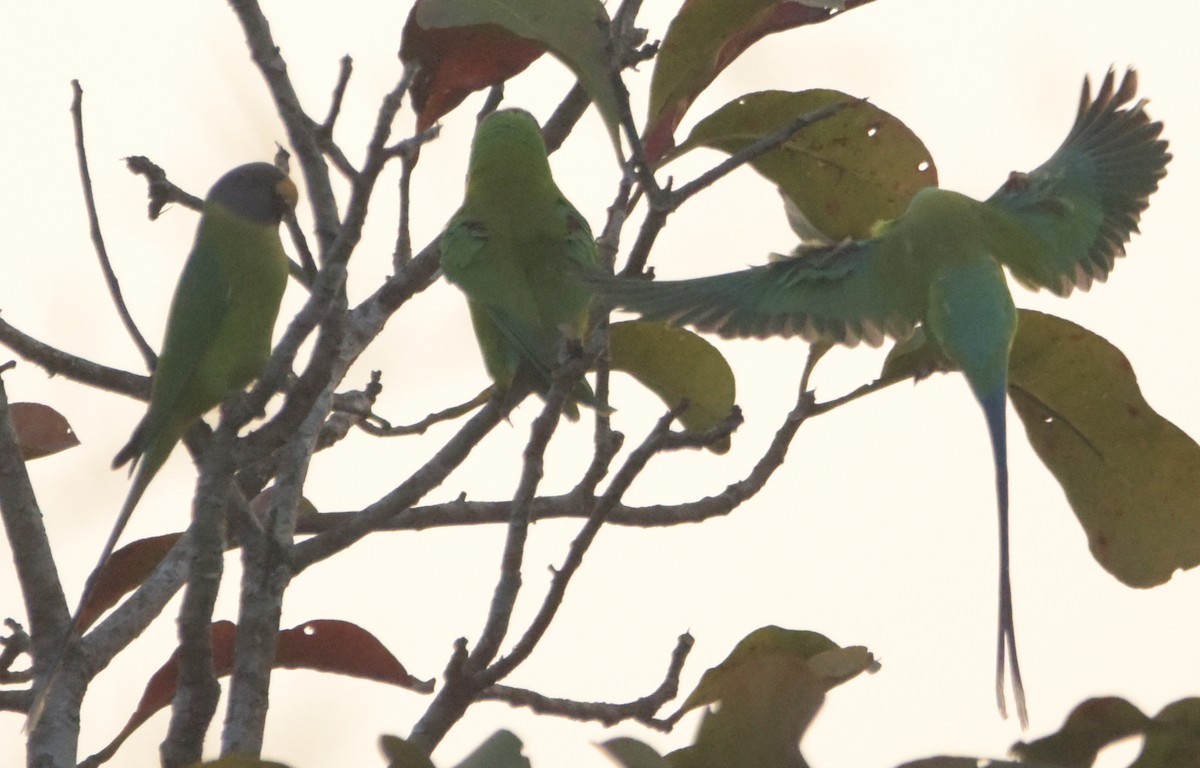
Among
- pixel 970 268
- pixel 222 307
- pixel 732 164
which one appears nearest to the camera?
pixel 732 164

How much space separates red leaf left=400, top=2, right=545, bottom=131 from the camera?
7.00 ft

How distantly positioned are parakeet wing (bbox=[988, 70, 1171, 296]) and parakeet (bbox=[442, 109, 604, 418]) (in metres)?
0.88

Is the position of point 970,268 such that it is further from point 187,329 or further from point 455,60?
point 187,329

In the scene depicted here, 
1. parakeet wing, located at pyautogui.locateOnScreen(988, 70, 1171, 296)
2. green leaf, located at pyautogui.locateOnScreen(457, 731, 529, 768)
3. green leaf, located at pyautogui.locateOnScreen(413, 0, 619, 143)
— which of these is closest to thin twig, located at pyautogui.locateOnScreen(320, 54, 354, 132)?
green leaf, located at pyautogui.locateOnScreen(413, 0, 619, 143)

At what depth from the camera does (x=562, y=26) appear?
1.84 m

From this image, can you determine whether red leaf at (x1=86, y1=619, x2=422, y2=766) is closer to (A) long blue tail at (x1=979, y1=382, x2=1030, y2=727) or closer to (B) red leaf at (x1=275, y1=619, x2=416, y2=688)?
(B) red leaf at (x1=275, y1=619, x2=416, y2=688)

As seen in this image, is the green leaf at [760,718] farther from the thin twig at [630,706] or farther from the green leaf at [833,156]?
the green leaf at [833,156]

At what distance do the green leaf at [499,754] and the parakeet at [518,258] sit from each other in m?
1.53

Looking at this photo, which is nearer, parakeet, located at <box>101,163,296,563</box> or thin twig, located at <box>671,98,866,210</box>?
thin twig, located at <box>671,98,866,210</box>

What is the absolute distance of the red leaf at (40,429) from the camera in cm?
261

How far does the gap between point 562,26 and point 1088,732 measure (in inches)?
46.1

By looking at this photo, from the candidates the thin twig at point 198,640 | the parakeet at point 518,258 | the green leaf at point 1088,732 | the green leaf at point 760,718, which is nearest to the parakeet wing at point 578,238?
the parakeet at point 518,258

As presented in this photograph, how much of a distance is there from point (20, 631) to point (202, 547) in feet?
2.65

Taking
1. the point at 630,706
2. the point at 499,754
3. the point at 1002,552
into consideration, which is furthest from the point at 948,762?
the point at 630,706
